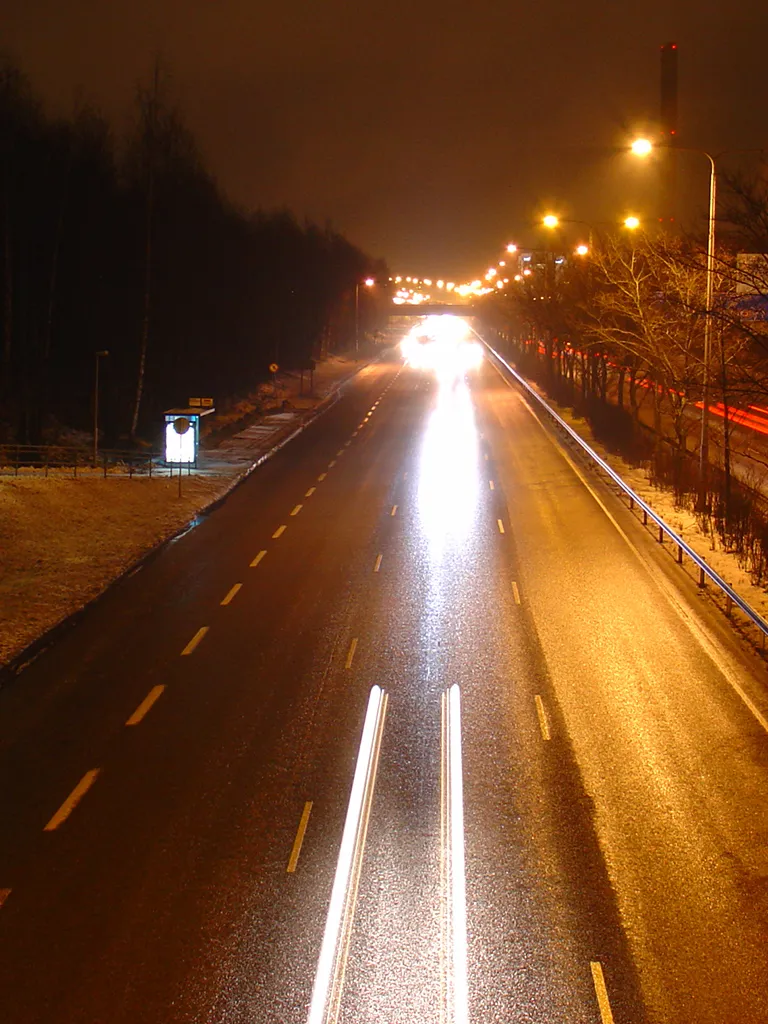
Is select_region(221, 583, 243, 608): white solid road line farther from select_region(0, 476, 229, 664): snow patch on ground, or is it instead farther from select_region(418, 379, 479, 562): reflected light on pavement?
select_region(418, 379, 479, 562): reflected light on pavement

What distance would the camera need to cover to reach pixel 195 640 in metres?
16.7

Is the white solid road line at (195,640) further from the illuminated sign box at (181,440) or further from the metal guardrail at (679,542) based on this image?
the illuminated sign box at (181,440)

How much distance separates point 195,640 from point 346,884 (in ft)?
26.7

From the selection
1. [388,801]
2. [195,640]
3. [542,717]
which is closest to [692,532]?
[542,717]

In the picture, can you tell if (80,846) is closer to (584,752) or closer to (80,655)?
(584,752)

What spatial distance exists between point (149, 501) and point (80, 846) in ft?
64.6

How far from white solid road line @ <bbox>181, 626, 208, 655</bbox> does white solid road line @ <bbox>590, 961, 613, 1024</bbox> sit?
9418 millimetres

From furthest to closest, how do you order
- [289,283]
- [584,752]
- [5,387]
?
[289,283] → [5,387] → [584,752]

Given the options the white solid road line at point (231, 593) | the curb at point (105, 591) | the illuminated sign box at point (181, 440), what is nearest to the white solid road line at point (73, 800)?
the curb at point (105, 591)

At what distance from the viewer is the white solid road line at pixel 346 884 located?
7426mm

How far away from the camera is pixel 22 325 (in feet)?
154

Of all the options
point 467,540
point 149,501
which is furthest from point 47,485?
point 467,540

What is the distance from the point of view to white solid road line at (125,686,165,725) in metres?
13.3

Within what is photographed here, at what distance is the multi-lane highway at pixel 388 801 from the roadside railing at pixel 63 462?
1466cm
